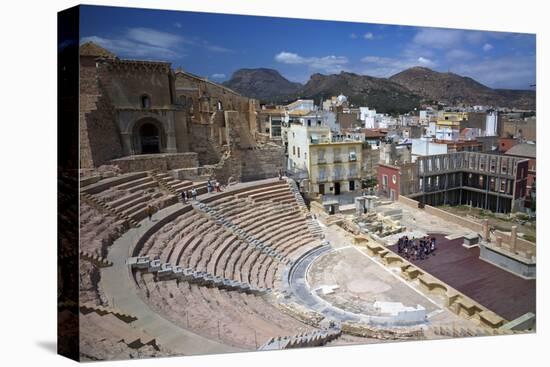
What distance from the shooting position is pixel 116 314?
320 inches

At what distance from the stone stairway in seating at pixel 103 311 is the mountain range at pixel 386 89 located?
501 centimetres

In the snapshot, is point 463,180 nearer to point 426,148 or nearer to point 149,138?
point 426,148

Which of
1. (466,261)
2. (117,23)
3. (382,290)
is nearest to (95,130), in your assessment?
(117,23)

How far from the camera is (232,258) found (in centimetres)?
1087

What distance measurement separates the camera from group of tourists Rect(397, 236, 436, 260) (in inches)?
457

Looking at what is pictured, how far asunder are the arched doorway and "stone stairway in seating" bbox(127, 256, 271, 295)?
7.46 feet

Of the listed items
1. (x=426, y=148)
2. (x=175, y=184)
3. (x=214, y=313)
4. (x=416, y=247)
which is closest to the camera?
(x=214, y=313)

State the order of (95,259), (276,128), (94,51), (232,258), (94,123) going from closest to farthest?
(95,259) → (94,51) → (94,123) → (232,258) → (276,128)

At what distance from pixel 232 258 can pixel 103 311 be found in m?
3.39

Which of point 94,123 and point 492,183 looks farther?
point 492,183

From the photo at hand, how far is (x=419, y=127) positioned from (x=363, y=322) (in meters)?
5.16

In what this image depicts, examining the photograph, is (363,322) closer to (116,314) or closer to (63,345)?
(116,314)

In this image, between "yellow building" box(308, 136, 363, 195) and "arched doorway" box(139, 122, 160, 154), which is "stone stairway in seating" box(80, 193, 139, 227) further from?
"yellow building" box(308, 136, 363, 195)

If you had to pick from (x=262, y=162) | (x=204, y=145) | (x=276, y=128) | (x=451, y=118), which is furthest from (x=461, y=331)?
(x=204, y=145)
